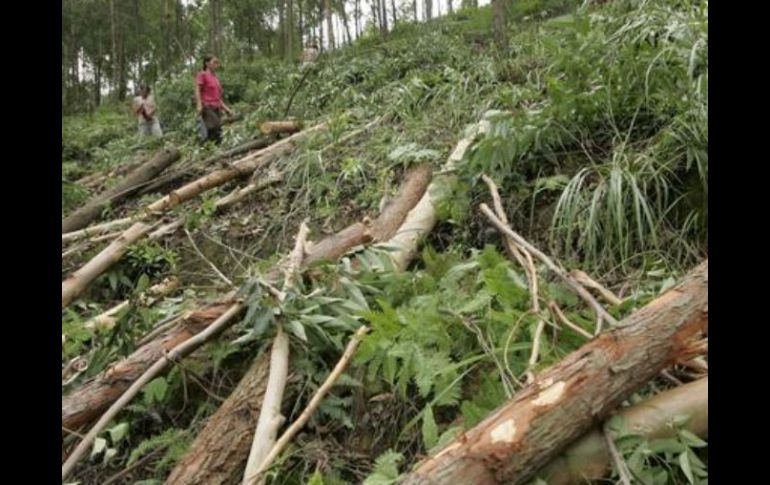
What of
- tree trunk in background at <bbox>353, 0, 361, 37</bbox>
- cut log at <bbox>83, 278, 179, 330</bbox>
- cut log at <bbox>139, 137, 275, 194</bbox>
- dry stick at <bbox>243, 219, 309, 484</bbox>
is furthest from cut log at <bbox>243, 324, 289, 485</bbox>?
tree trunk in background at <bbox>353, 0, 361, 37</bbox>

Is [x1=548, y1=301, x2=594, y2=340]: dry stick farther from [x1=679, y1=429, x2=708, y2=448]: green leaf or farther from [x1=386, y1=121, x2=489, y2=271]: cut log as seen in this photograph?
[x1=386, y1=121, x2=489, y2=271]: cut log

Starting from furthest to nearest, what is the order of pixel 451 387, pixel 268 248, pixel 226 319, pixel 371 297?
pixel 268 248
pixel 371 297
pixel 226 319
pixel 451 387

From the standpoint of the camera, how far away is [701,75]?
3502mm

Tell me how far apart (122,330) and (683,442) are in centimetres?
259

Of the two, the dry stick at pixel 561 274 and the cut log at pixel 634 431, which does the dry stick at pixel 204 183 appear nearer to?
the dry stick at pixel 561 274

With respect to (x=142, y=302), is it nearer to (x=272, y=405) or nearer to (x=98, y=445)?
(x=98, y=445)

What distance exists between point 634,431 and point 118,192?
636 cm

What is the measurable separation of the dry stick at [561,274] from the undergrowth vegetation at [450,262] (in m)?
0.08

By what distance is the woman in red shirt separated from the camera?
8.77 meters

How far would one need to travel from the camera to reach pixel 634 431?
186 cm

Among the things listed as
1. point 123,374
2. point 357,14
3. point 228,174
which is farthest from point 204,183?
Result: point 357,14

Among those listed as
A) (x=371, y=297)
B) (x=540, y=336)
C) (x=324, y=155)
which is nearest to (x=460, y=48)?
(x=324, y=155)

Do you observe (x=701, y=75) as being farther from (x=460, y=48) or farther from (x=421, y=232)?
(x=460, y=48)

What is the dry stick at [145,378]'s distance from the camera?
2.57m
